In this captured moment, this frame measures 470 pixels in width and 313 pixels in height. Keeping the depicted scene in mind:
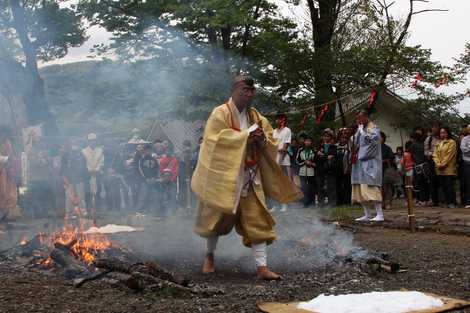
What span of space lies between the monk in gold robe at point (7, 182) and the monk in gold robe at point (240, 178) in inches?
350

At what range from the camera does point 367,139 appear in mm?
12148

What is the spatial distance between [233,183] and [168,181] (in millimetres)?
9537

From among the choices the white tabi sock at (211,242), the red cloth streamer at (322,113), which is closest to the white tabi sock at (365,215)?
the white tabi sock at (211,242)

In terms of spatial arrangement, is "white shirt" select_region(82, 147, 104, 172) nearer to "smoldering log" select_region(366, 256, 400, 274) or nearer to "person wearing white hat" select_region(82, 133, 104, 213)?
"person wearing white hat" select_region(82, 133, 104, 213)

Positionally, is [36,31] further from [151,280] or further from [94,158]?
[151,280]

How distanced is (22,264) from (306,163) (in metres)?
8.81

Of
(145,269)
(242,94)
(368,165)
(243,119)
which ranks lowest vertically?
(145,269)

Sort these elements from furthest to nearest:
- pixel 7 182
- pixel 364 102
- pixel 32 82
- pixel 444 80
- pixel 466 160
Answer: pixel 364 102
pixel 444 80
pixel 7 182
pixel 466 160
pixel 32 82

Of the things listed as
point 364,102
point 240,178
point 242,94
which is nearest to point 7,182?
point 242,94

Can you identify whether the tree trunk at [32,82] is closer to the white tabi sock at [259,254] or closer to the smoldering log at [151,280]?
the smoldering log at [151,280]

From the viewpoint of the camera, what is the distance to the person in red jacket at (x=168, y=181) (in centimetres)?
1605

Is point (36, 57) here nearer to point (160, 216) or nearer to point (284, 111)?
point (160, 216)

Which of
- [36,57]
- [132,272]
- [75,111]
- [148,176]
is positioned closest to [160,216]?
[148,176]

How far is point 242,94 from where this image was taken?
283 inches
